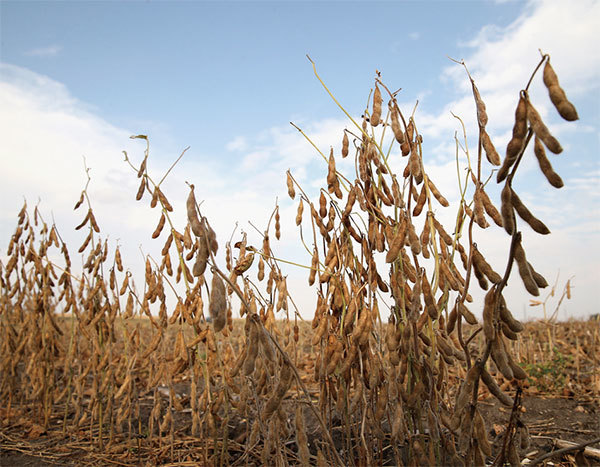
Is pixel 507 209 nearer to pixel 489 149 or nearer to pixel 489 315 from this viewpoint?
pixel 489 315

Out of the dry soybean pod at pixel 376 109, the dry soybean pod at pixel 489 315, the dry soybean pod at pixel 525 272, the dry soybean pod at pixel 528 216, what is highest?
the dry soybean pod at pixel 376 109

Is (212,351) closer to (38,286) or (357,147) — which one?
(357,147)

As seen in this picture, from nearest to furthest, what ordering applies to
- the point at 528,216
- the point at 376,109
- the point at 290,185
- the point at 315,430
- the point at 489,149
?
the point at 528,216 < the point at 489,149 < the point at 376,109 < the point at 290,185 < the point at 315,430

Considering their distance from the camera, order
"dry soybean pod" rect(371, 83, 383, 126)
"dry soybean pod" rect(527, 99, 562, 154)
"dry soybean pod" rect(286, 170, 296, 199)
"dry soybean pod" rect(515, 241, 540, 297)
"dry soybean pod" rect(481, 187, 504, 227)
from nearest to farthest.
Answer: "dry soybean pod" rect(527, 99, 562, 154), "dry soybean pod" rect(515, 241, 540, 297), "dry soybean pod" rect(481, 187, 504, 227), "dry soybean pod" rect(371, 83, 383, 126), "dry soybean pod" rect(286, 170, 296, 199)

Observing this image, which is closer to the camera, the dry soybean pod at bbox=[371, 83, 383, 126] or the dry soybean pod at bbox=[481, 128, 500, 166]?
the dry soybean pod at bbox=[481, 128, 500, 166]

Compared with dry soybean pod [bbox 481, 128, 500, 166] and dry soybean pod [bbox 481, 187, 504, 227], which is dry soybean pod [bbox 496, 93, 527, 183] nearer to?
dry soybean pod [bbox 481, 128, 500, 166]

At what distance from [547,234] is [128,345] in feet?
8.92

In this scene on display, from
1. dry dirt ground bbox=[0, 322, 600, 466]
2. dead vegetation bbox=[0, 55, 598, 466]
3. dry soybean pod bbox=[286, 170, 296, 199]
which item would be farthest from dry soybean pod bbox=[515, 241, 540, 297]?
dry dirt ground bbox=[0, 322, 600, 466]

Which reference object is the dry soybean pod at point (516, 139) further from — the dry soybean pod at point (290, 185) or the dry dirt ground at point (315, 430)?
the dry dirt ground at point (315, 430)

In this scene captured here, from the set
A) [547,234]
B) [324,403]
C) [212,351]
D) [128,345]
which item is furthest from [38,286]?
[547,234]

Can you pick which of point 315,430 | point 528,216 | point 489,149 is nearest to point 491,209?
point 489,149

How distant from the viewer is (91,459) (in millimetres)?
3000

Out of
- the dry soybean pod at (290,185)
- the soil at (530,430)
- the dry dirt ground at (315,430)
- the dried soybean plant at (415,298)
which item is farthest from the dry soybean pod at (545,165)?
the soil at (530,430)

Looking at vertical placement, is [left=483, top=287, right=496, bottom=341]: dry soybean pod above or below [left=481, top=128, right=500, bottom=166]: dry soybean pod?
below
